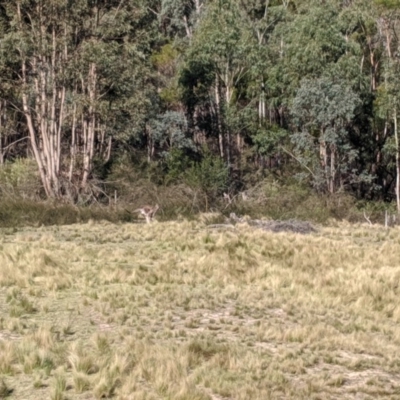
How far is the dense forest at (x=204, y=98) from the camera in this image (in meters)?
30.2

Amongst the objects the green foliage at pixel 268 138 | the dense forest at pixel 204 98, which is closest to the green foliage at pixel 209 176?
the dense forest at pixel 204 98

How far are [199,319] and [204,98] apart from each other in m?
34.8

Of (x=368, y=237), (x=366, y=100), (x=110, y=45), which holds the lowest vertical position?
(x=368, y=237)

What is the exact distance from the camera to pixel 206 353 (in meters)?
8.27

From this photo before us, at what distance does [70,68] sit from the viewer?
30.3 meters

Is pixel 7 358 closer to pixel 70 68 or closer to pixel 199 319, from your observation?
pixel 199 319

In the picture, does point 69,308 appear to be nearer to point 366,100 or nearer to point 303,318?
point 303,318

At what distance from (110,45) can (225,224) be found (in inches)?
441

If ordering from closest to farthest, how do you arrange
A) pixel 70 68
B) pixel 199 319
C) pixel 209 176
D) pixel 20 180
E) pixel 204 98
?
pixel 199 319 < pixel 70 68 < pixel 20 180 < pixel 209 176 < pixel 204 98

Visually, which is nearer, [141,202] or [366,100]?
[141,202]

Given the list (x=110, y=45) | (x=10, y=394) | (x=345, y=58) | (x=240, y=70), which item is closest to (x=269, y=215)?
(x=110, y=45)

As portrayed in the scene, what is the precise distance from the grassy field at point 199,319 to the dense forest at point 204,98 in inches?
529

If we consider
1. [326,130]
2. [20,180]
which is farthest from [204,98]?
[20,180]

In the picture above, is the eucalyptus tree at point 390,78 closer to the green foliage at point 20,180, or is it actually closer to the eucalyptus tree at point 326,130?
the eucalyptus tree at point 326,130
